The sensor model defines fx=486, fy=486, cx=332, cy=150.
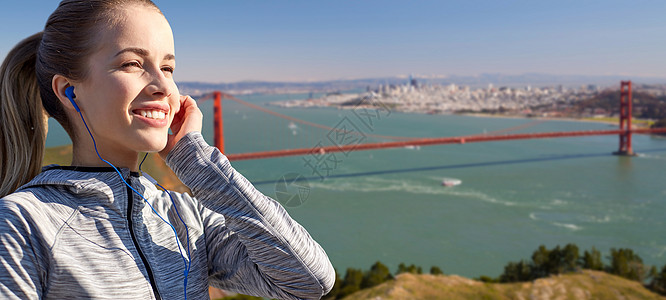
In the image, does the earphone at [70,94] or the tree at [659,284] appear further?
the tree at [659,284]

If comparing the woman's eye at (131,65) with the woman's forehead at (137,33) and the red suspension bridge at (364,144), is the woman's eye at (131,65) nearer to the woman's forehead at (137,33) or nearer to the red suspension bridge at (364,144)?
the woman's forehead at (137,33)

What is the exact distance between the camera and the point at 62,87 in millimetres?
370

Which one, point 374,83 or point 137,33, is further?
point 374,83

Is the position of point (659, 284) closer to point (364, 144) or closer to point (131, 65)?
point (364, 144)

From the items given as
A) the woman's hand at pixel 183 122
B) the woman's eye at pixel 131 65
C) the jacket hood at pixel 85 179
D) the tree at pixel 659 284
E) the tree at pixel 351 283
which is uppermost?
the woman's eye at pixel 131 65

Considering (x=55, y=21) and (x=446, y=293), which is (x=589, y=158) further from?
(x=55, y=21)

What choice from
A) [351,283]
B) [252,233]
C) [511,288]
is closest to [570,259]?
[511,288]

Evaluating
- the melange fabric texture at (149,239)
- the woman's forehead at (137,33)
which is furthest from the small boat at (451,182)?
the woman's forehead at (137,33)

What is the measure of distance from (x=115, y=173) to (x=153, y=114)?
6 centimetres

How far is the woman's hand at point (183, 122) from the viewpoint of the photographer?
407 mm

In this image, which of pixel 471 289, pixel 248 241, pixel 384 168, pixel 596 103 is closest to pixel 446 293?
pixel 471 289

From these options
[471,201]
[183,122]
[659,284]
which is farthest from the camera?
[471,201]

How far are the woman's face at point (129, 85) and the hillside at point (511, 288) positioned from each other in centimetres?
494

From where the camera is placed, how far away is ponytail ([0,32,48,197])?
38 cm
